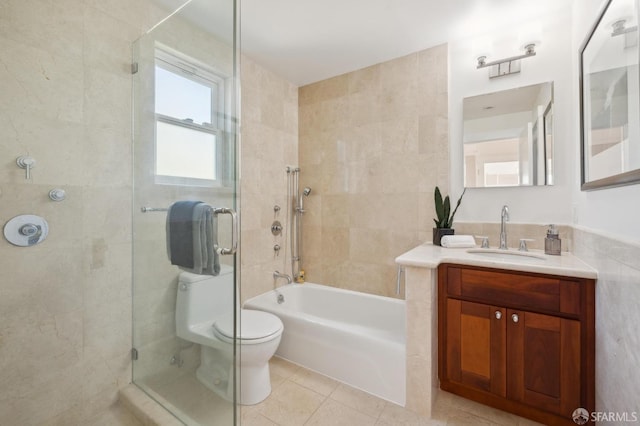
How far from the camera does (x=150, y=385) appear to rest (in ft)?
4.71

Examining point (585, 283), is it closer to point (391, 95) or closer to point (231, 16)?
point (391, 95)

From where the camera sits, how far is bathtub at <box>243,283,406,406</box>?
1623 mm

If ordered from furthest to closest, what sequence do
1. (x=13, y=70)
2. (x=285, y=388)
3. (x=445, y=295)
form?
(x=285, y=388), (x=445, y=295), (x=13, y=70)

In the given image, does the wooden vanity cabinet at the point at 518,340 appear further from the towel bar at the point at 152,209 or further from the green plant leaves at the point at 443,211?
the towel bar at the point at 152,209

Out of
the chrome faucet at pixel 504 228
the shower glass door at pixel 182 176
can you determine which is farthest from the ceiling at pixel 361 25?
the chrome faucet at pixel 504 228

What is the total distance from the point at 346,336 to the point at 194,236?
1158 mm

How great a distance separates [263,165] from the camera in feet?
7.86

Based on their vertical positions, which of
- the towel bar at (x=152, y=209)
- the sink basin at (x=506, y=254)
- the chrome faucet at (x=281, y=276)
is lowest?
the chrome faucet at (x=281, y=276)

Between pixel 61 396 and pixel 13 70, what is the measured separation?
1.48 m

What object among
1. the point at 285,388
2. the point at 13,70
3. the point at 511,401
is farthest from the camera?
the point at 285,388

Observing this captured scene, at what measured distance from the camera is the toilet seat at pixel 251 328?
121cm

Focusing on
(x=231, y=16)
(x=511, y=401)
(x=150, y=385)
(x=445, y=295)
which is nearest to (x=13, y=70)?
(x=231, y=16)

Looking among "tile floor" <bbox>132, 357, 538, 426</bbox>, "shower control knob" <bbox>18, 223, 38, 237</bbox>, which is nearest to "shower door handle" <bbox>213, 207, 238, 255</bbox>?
"tile floor" <bbox>132, 357, 538, 426</bbox>

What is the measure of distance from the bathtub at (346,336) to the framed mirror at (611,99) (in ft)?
4.29
